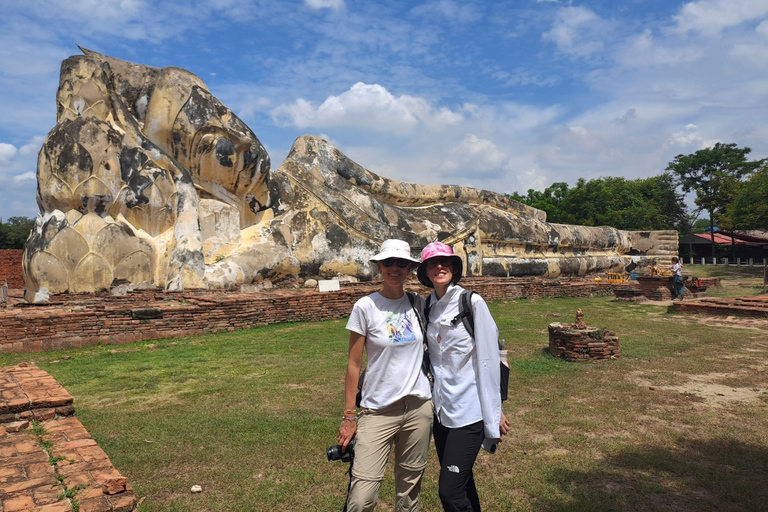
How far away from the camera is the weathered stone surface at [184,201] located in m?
8.95

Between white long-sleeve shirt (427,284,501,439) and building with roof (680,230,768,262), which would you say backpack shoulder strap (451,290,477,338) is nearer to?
white long-sleeve shirt (427,284,501,439)

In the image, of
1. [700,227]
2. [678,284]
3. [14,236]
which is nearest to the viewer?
[678,284]

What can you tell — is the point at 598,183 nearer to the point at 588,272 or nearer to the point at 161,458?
the point at 588,272

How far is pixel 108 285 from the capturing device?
29.5 feet

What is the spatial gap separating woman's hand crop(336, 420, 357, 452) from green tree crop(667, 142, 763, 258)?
31717 mm

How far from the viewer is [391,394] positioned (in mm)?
2404

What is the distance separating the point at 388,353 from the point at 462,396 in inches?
14.1

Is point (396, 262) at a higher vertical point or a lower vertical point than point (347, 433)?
higher

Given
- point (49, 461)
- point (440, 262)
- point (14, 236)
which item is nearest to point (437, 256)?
point (440, 262)

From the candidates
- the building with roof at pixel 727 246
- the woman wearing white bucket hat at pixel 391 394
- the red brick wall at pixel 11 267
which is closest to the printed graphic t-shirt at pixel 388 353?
the woman wearing white bucket hat at pixel 391 394

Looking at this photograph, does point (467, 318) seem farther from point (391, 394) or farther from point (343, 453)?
point (343, 453)

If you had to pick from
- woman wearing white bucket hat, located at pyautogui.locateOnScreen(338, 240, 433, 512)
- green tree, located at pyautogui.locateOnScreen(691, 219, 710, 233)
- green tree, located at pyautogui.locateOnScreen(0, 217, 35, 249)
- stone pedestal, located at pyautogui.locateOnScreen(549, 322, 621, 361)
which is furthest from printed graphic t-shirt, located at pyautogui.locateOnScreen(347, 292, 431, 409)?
green tree, located at pyautogui.locateOnScreen(691, 219, 710, 233)

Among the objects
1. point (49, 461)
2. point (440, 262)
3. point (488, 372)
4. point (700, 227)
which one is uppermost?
point (700, 227)

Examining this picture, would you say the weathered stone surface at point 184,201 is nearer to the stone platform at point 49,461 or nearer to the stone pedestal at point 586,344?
the stone platform at point 49,461
